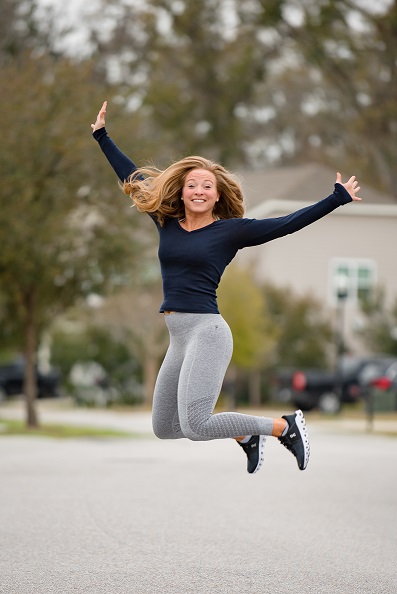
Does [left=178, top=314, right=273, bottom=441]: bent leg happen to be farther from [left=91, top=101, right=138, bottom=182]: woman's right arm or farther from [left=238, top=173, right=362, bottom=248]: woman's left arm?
[left=91, top=101, right=138, bottom=182]: woman's right arm

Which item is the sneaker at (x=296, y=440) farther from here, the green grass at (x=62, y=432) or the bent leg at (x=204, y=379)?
the green grass at (x=62, y=432)

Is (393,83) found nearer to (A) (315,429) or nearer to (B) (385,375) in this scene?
(B) (385,375)

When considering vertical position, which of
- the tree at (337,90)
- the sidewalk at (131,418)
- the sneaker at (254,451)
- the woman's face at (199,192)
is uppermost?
the tree at (337,90)

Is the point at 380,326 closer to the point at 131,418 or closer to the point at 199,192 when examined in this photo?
the point at 131,418

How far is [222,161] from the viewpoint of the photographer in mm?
47719

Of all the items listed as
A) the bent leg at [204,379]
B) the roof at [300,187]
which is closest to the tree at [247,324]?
the roof at [300,187]

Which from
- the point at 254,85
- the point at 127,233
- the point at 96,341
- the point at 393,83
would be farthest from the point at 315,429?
the point at 254,85

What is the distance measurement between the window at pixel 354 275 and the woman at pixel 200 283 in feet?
111

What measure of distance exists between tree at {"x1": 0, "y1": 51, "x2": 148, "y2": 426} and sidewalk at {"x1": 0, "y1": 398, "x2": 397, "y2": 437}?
3.26 metres

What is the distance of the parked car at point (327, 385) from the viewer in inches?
1303

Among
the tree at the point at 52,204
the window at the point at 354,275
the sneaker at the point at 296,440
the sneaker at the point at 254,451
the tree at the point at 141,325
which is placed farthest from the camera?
the window at the point at 354,275

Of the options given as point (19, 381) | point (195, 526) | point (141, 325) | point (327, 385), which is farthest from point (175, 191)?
point (19, 381)

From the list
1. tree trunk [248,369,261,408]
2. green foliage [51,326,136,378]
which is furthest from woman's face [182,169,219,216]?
green foliage [51,326,136,378]

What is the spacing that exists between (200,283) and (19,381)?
1324 inches
